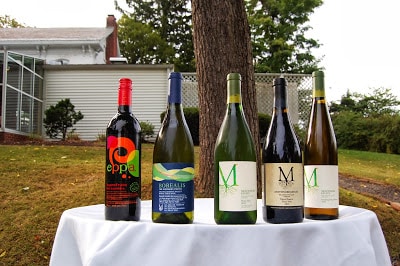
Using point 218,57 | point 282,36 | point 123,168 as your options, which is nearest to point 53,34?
point 282,36

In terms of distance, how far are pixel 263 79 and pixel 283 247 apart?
47.3ft

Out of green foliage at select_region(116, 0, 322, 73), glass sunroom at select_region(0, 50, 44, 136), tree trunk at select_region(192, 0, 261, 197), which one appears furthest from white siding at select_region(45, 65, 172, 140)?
tree trunk at select_region(192, 0, 261, 197)

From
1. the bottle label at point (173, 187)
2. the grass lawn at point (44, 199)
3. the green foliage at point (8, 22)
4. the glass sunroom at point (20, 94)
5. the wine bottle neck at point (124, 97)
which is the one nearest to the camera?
the bottle label at point (173, 187)

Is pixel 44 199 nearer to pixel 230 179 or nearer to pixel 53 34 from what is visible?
pixel 230 179

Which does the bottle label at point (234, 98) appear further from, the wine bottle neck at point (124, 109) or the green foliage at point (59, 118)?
the green foliage at point (59, 118)

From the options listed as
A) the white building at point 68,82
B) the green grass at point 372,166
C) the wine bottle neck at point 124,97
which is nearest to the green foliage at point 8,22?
the white building at point 68,82

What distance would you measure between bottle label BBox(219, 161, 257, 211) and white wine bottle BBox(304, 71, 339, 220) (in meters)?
0.25

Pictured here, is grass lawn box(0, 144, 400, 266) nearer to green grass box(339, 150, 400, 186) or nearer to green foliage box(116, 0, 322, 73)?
green grass box(339, 150, 400, 186)

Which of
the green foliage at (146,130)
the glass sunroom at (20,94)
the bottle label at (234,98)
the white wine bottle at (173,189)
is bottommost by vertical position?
the white wine bottle at (173,189)

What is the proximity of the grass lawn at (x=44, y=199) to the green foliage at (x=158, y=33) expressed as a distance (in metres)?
17.8

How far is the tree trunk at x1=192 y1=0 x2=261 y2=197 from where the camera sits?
3338mm

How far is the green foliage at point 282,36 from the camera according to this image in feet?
66.9

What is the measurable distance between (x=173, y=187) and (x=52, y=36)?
59.2 feet

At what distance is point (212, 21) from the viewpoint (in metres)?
3.34
